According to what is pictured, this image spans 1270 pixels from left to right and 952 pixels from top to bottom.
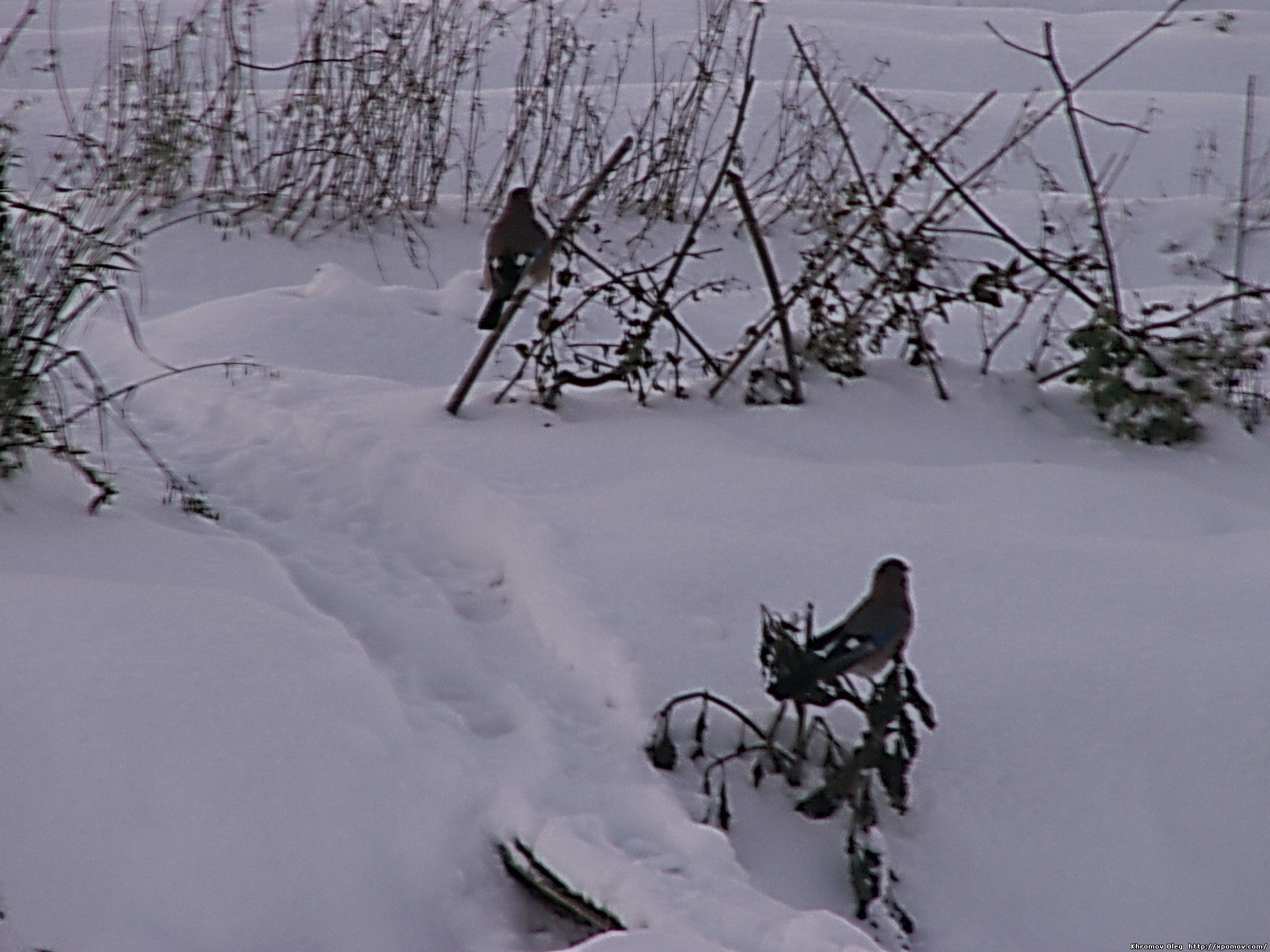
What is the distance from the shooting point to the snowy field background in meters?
1.97

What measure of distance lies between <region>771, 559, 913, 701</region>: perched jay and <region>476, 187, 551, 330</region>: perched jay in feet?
5.62

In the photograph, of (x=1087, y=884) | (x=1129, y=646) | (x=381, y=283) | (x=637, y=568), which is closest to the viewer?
(x=1087, y=884)

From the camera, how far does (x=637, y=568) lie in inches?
110

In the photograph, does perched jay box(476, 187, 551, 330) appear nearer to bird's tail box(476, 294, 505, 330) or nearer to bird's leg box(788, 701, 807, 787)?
bird's tail box(476, 294, 505, 330)

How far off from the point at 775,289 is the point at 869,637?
157 centimetres

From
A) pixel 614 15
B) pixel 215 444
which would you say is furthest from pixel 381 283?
pixel 614 15

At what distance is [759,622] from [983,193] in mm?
5429

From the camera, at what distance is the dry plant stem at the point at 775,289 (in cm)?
351

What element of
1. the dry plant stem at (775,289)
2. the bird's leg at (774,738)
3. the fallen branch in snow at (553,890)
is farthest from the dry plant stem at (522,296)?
the fallen branch in snow at (553,890)

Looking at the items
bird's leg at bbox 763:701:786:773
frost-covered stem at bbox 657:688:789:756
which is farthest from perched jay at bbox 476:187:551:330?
bird's leg at bbox 763:701:786:773

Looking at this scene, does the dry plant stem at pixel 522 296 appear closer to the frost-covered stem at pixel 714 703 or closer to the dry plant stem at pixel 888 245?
the dry plant stem at pixel 888 245

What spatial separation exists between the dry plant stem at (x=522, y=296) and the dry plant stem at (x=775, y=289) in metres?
0.31

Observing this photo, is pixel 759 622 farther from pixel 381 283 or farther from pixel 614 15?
pixel 614 15

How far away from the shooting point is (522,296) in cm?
350
